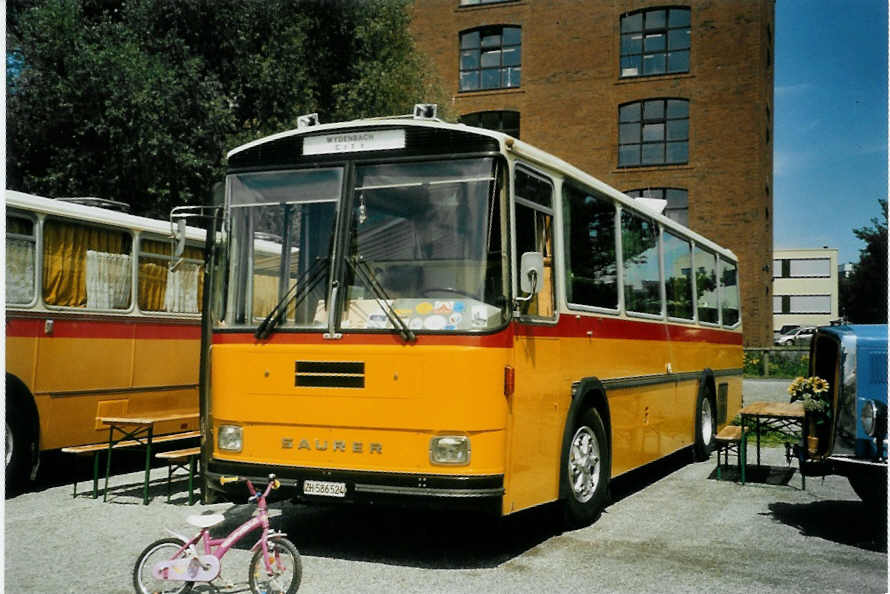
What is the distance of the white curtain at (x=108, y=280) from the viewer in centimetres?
1048

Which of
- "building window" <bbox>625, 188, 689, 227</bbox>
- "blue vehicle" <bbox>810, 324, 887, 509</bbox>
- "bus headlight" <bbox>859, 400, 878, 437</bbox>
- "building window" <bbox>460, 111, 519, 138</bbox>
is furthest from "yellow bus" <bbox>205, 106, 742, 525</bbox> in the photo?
"building window" <bbox>460, 111, 519, 138</bbox>

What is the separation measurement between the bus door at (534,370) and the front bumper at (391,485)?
1.02 ft

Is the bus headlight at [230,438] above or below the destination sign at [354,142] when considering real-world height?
below

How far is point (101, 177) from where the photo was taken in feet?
58.4

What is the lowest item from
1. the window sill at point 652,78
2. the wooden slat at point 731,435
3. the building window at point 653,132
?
the wooden slat at point 731,435

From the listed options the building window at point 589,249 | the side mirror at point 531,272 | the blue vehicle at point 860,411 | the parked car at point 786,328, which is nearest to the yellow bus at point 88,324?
the building window at point 589,249

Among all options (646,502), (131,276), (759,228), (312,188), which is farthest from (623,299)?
(759,228)

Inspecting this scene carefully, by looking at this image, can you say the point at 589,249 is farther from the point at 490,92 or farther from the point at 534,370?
the point at 490,92

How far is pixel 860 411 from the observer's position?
7164mm

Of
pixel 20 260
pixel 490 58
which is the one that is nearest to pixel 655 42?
pixel 490 58

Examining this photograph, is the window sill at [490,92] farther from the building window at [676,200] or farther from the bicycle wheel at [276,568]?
the bicycle wheel at [276,568]

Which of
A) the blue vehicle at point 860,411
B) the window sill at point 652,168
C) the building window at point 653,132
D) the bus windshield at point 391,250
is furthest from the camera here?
the building window at point 653,132

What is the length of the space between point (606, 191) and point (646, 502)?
3.07 metres

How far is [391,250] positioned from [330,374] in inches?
38.1
